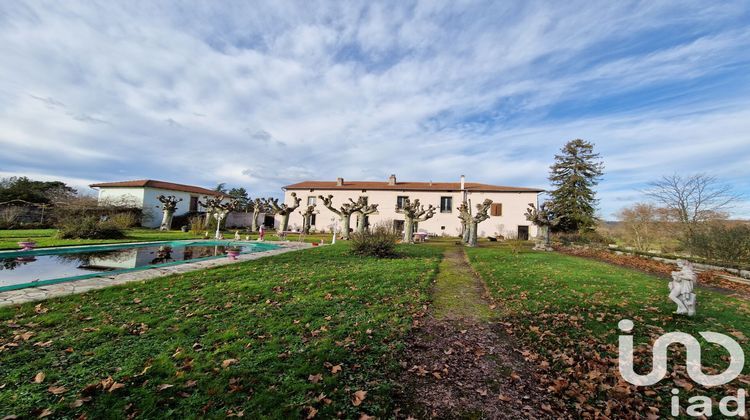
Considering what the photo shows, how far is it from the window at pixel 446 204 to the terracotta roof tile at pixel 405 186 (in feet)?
3.50

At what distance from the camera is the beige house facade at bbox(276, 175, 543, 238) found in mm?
28594

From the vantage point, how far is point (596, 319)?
16.2 ft

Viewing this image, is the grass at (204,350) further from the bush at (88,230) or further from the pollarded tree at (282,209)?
the pollarded tree at (282,209)

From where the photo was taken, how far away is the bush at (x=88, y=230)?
49.9 feet

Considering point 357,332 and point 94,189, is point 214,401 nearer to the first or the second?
point 357,332

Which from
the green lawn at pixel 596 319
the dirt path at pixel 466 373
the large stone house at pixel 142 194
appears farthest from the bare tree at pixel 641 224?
the large stone house at pixel 142 194

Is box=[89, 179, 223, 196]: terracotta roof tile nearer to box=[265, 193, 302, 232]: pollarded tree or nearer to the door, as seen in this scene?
box=[265, 193, 302, 232]: pollarded tree

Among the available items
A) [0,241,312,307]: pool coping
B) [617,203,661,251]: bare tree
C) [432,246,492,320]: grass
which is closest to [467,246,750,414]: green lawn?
[432,246,492,320]: grass

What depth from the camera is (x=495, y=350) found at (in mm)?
4012

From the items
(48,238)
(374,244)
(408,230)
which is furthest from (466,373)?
(48,238)

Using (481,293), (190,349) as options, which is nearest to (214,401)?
(190,349)

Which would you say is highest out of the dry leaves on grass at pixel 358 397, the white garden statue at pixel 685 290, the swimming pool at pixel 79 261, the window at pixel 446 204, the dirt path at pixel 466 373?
the window at pixel 446 204

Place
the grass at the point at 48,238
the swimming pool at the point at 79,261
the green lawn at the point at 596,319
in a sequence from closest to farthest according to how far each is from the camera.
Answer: the green lawn at the point at 596,319 < the swimming pool at the point at 79,261 < the grass at the point at 48,238

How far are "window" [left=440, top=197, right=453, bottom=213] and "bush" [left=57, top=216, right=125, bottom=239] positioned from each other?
1004 inches
